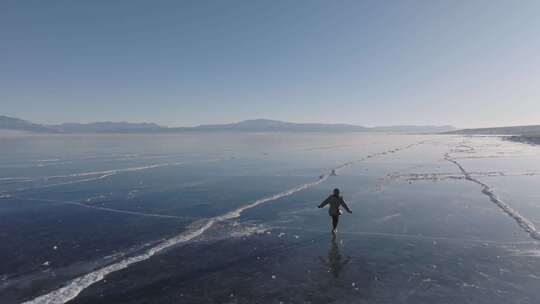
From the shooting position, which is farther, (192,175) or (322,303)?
(192,175)

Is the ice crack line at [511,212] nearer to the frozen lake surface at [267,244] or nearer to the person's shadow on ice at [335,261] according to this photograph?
the frozen lake surface at [267,244]

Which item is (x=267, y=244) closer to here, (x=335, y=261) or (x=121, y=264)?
(x=335, y=261)

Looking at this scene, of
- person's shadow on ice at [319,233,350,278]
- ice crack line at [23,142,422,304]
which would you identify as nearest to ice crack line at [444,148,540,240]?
person's shadow on ice at [319,233,350,278]

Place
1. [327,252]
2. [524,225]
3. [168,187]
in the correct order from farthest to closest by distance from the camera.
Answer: [168,187] → [524,225] → [327,252]

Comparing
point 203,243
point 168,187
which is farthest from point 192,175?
point 203,243

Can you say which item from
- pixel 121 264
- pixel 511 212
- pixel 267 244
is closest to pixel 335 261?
pixel 267 244

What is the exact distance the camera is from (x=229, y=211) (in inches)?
710

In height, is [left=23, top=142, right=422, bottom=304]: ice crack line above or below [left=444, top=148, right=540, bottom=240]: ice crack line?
below

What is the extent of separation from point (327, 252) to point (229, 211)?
7.20 meters

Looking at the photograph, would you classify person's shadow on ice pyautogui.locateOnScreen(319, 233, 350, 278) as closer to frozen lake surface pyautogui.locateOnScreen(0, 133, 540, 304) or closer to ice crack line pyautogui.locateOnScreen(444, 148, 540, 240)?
frozen lake surface pyautogui.locateOnScreen(0, 133, 540, 304)

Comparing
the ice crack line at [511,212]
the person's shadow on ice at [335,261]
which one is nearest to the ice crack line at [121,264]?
the person's shadow on ice at [335,261]

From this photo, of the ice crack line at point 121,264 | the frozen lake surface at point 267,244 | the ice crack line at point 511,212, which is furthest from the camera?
the ice crack line at point 511,212

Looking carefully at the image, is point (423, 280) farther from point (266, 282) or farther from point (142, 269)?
point (142, 269)

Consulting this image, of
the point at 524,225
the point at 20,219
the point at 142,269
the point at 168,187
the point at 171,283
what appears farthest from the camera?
the point at 168,187
